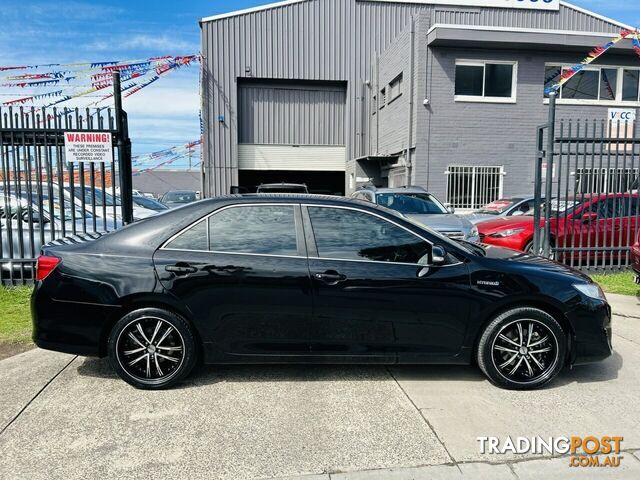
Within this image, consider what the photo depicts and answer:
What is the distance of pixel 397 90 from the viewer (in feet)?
59.5

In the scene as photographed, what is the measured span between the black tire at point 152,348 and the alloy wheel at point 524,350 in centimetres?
239

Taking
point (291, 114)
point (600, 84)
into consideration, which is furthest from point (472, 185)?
point (291, 114)

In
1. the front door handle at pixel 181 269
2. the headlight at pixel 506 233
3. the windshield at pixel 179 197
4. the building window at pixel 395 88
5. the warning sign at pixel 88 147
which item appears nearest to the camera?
the front door handle at pixel 181 269

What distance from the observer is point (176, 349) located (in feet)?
12.4

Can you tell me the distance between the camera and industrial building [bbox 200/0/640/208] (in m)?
15.6

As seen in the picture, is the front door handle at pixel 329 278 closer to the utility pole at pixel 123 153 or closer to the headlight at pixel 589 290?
the headlight at pixel 589 290

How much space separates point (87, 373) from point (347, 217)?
2.59m

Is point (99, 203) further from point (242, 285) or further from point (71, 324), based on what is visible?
point (242, 285)

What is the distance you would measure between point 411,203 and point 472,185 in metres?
6.74

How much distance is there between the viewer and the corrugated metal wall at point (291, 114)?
2267 cm

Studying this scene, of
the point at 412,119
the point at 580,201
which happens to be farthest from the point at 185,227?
the point at 412,119

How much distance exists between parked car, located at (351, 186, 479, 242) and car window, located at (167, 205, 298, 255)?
495 centimetres

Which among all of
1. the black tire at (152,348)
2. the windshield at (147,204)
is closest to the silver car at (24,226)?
the black tire at (152,348)

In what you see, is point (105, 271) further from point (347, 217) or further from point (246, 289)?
point (347, 217)
